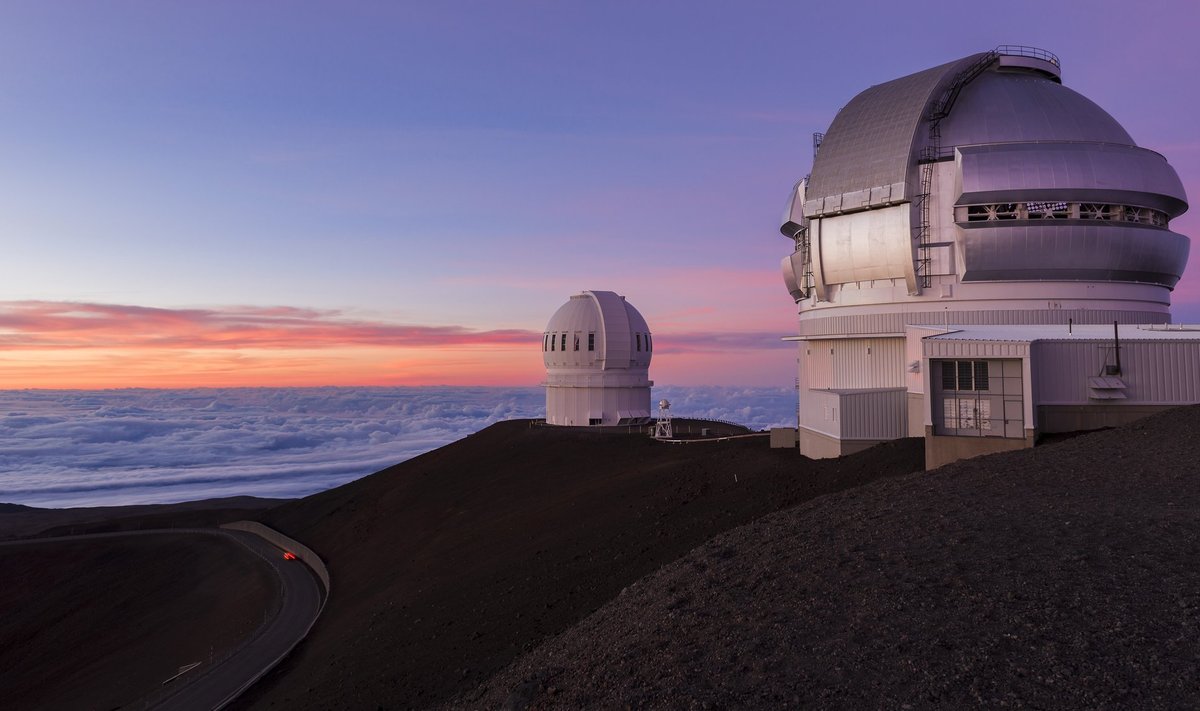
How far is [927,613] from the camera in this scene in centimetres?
728

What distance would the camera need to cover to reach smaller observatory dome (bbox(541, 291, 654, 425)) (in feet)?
130

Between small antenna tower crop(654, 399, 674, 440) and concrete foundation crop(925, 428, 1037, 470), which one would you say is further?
small antenna tower crop(654, 399, 674, 440)

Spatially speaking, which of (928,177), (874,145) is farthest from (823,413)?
(874,145)

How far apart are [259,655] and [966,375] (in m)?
17.7

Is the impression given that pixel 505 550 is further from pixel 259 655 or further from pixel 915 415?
pixel 915 415

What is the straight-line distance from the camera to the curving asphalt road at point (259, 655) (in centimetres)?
1570

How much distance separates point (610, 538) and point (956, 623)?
34.6 feet

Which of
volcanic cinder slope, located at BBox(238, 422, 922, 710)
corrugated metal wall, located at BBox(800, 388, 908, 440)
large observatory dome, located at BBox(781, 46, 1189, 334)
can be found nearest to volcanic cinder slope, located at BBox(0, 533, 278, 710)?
volcanic cinder slope, located at BBox(238, 422, 922, 710)

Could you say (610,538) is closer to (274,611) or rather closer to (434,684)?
(434,684)

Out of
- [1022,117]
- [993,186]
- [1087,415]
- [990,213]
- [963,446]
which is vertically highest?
[1022,117]

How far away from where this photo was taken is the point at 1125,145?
870 inches

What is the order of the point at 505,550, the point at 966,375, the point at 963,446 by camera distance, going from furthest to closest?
1. the point at 505,550
2. the point at 966,375
3. the point at 963,446

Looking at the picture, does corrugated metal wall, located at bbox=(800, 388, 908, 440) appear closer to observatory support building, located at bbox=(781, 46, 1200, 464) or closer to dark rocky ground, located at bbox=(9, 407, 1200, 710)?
observatory support building, located at bbox=(781, 46, 1200, 464)

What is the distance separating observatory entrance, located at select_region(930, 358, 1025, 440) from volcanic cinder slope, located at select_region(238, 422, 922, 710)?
5.04 feet
